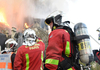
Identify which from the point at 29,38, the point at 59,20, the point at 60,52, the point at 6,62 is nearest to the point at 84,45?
the point at 60,52

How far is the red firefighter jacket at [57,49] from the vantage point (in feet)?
4.64

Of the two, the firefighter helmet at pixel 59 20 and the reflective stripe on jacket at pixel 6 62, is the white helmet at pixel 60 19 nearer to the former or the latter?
the firefighter helmet at pixel 59 20

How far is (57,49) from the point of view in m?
1.44

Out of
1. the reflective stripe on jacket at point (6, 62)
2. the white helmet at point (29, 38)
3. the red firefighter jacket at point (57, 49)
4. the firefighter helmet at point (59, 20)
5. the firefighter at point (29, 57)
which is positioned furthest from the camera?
the white helmet at point (29, 38)

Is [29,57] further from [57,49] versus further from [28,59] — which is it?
[57,49]

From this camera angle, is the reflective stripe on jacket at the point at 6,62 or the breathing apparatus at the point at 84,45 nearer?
the breathing apparatus at the point at 84,45

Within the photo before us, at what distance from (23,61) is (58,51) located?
1541mm

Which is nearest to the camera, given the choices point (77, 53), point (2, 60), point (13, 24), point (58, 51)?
point (58, 51)

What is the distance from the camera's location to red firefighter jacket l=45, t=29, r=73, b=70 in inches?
55.6

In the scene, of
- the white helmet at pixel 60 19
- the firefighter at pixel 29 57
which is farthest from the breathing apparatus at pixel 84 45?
the firefighter at pixel 29 57

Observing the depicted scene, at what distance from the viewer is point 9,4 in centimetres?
2131

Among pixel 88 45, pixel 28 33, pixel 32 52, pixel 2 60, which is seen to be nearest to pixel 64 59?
pixel 88 45

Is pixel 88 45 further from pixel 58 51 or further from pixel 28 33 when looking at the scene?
pixel 28 33

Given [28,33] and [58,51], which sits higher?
[28,33]
